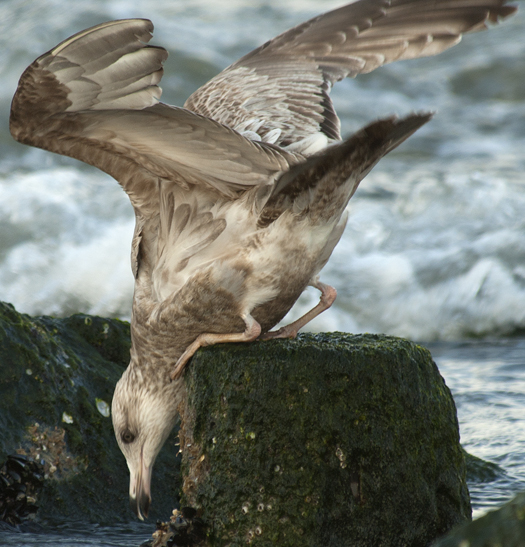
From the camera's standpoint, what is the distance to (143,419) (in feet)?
11.8

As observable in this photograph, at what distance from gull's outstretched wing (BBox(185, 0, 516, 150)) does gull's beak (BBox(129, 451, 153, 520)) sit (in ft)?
5.49

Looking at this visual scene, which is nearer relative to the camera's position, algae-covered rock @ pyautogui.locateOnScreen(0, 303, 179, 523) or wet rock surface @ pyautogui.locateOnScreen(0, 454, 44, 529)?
wet rock surface @ pyautogui.locateOnScreen(0, 454, 44, 529)

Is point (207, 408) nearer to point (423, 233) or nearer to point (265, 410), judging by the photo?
point (265, 410)

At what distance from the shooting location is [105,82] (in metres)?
2.65

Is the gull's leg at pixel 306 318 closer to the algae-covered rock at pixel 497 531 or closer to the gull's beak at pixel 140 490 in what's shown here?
the gull's beak at pixel 140 490

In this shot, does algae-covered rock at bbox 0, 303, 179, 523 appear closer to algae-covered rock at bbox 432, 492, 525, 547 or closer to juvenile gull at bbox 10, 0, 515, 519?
juvenile gull at bbox 10, 0, 515, 519

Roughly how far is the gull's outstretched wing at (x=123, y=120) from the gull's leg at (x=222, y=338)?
569 mm

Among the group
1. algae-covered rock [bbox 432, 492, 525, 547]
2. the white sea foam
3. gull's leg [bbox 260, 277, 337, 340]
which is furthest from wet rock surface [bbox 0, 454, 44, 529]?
the white sea foam

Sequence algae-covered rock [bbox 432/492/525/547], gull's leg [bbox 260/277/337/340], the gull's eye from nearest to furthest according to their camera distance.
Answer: algae-covered rock [bbox 432/492/525/547], gull's leg [bbox 260/277/337/340], the gull's eye

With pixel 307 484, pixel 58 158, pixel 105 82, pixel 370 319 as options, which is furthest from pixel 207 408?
pixel 58 158

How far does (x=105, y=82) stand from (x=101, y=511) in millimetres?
2013

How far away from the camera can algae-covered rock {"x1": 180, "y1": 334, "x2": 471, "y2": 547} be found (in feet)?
9.06

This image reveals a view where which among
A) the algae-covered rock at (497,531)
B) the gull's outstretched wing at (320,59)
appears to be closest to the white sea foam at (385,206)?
the gull's outstretched wing at (320,59)

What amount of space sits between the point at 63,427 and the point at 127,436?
32cm
